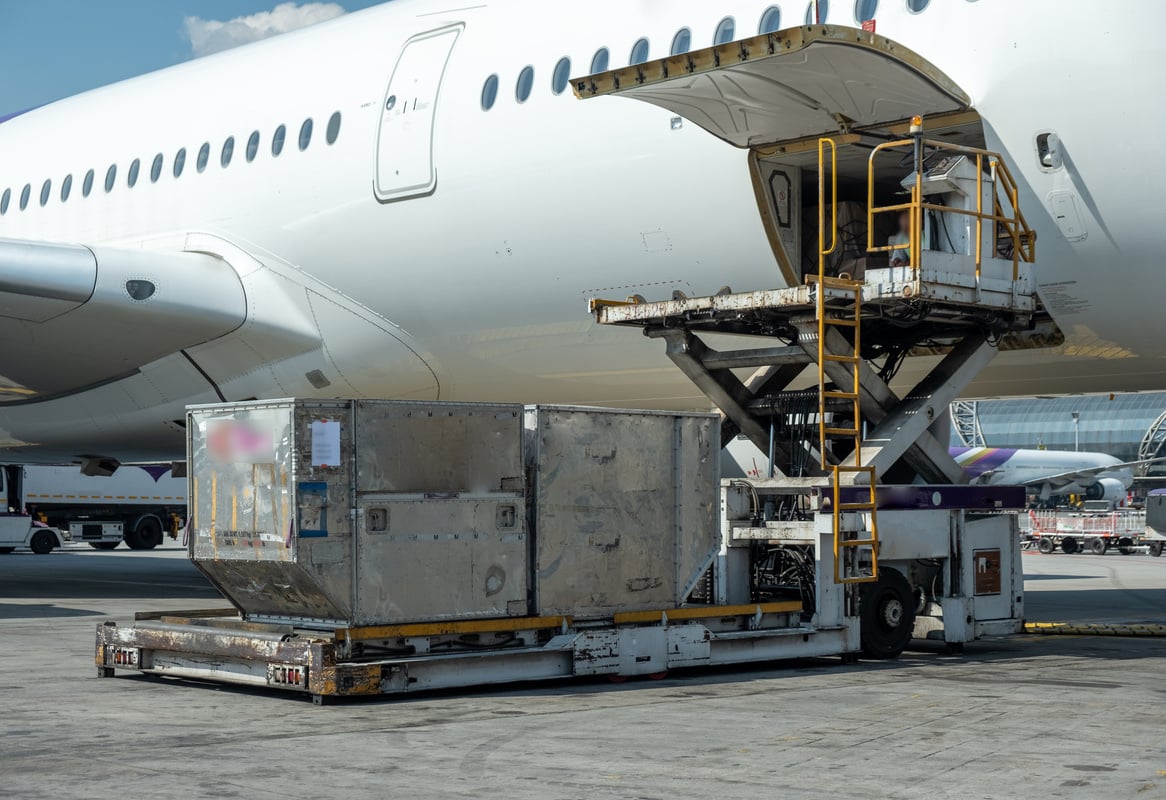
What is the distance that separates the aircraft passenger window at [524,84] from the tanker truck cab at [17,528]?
2411 centimetres

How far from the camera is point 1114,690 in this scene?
847cm

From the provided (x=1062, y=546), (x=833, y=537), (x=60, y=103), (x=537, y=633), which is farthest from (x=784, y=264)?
(x=1062, y=546)

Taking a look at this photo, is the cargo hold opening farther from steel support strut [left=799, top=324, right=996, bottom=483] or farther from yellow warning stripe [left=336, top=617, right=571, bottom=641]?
yellow warning stripe [left=336, top=617, right=571, bottom=641]

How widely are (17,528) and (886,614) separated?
26791 millimetres

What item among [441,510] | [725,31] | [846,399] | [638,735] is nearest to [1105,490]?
[725,31]

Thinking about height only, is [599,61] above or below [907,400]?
above

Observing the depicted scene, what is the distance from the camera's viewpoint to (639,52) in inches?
445

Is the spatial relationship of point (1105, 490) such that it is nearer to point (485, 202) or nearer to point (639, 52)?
point (485, 202)

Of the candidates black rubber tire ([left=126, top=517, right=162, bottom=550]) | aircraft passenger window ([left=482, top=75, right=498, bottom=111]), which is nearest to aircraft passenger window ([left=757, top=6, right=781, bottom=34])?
aircraft passenger window ([left=482, top=75, right=498, bottom=111])

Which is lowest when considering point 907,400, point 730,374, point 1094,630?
point 1094,630

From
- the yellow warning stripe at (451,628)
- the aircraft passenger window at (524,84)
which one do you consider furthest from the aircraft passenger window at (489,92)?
the yellow warning stripe at (451,628)

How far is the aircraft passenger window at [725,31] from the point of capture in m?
10.7

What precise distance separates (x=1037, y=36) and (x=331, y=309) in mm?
6721

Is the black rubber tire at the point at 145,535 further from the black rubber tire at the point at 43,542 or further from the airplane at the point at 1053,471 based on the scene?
the airplane at the point at 1053,471
